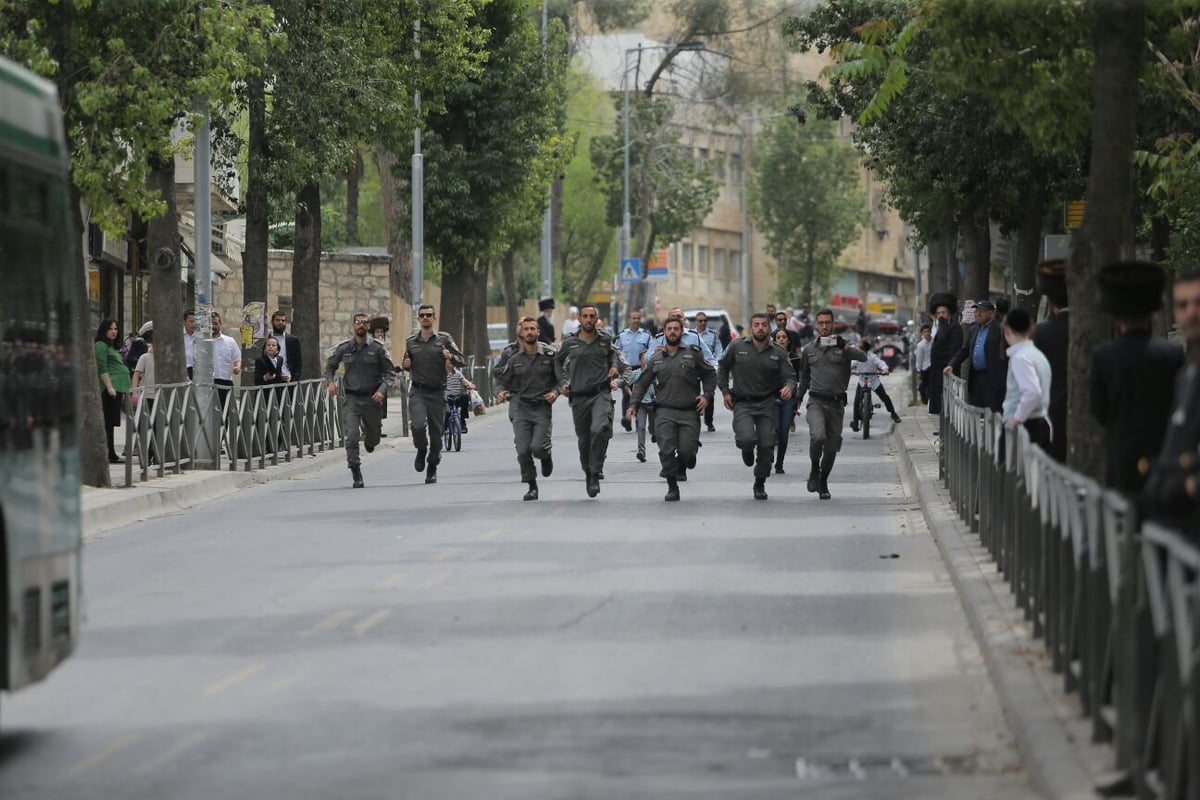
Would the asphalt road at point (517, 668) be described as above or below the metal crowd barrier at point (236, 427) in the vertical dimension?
below

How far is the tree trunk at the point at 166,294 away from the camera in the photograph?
83.1 feet

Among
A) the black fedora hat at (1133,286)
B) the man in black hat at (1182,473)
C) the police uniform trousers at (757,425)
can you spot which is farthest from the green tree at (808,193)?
the man in black hat at (1182,473)

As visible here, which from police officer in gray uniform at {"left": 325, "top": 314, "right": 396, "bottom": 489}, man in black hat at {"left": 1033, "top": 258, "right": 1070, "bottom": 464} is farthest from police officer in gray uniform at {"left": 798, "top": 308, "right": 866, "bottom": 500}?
man in black hat at {"left": 1033, "top": 258, "right": 1070, "bottom": 464}

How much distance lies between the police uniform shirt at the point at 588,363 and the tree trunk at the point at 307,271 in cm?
1140

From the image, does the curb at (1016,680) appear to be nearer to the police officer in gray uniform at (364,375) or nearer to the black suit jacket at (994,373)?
the black suit jacket at (994,373)

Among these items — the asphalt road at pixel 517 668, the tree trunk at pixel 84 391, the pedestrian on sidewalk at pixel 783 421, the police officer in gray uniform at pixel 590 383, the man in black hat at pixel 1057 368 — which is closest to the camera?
the asphalt road at pixel 517 668

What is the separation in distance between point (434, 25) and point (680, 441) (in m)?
13.9

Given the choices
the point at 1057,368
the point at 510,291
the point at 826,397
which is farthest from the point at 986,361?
the point at 510,291

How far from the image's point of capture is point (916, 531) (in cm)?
1877

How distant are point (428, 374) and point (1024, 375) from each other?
1085 centimetres

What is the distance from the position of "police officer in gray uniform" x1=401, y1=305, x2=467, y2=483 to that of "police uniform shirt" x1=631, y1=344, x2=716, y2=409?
3.14 metres

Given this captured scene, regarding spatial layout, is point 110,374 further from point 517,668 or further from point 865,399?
point 517,668

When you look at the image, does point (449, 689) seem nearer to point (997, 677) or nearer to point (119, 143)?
point (997, 677)

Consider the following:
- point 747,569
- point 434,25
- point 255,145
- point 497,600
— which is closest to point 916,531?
point 747,569
